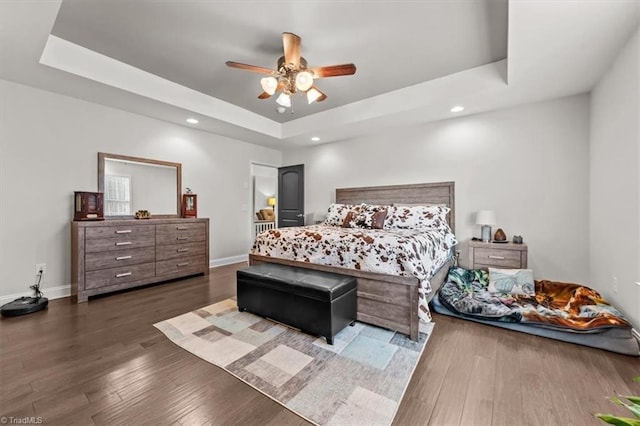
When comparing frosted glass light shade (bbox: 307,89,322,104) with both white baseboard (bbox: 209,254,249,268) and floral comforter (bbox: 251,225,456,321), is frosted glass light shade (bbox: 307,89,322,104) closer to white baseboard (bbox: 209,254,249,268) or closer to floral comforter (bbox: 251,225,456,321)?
floral comforter (bbox: 251,225,456,321)

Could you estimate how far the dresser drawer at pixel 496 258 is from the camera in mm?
3254

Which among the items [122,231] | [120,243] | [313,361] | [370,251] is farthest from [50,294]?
[370,251]

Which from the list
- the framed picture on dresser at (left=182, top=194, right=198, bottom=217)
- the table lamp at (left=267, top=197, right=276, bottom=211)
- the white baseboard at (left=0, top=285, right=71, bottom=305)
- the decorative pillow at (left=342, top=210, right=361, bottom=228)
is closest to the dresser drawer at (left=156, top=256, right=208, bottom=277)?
the framed picture on dresser at (left=182, top=194, right=198, bottom=217)

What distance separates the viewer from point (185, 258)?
161 inches

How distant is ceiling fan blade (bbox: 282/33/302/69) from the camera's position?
2315mm

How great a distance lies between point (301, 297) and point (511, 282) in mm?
2560

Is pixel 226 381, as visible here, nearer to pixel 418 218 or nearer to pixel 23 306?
pixel 23 306

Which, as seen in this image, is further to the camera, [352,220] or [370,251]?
[352,220]

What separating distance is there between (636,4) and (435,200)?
2677mm

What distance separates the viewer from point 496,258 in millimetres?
3363

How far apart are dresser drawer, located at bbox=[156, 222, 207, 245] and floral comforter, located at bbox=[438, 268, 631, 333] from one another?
3.66m

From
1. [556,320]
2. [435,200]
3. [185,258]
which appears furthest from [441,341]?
[185,258]

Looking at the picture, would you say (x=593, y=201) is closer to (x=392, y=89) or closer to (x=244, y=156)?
(x=392, y=89)

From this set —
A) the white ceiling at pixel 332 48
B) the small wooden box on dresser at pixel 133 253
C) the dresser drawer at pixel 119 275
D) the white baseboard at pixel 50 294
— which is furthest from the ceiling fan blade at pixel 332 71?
the white baseboard at pixel 50 294
